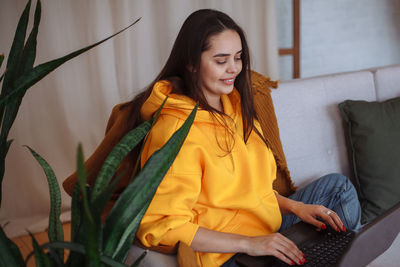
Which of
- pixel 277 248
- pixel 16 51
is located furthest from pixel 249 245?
pixel 16 51

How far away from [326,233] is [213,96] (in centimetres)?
55

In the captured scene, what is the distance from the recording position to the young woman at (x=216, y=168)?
1001 millimetres

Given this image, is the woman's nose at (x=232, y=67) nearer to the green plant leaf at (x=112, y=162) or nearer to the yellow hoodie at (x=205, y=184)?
the yellow hoodie at (x=205, y=184)

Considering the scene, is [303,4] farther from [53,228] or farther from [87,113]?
[53,228]

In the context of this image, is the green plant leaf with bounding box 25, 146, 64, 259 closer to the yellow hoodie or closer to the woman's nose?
the yellow hoodie

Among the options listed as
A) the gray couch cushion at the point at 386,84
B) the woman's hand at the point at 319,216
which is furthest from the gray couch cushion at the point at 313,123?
the woman's hand at the point at 319,216

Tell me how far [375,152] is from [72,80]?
63.6 inches

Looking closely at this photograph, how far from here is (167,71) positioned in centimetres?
125

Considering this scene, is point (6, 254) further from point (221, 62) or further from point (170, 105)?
point (221, 62)

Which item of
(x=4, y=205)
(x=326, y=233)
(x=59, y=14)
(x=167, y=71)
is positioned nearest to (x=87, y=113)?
(x=59, y=14)

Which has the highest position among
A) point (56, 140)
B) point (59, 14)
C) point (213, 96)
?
point (59, 14)

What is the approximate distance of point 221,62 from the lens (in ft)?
3.83

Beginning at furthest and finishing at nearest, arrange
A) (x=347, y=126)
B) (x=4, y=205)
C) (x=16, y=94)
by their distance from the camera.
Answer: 1. (x=4, y=205)
2. (x=347, y=126)
3. (x=16, y=94)

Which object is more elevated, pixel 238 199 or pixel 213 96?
pixel 213 96
